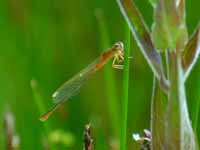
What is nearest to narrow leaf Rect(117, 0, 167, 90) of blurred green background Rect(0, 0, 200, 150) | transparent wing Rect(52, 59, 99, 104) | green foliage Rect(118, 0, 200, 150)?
green foliage Rect(118, 0, 200, 150)

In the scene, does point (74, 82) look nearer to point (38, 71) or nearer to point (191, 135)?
point (191, 135)

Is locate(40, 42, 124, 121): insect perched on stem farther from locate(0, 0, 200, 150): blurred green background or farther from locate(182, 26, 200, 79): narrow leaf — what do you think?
locate(0, 0, 200, 150): blurred green background

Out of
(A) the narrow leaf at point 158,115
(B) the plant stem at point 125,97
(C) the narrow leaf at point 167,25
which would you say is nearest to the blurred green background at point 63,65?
(B) the plant stem at point 125,97

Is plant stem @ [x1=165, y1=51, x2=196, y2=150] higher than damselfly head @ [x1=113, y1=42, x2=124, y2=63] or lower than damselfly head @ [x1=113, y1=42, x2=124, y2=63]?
lower

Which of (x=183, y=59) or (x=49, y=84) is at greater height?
(x=49, y=84)

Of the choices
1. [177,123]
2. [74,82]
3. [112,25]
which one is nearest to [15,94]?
[112,25]

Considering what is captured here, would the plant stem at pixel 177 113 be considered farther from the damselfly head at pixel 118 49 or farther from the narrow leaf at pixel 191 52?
the damselfly head at pixel 118 49
